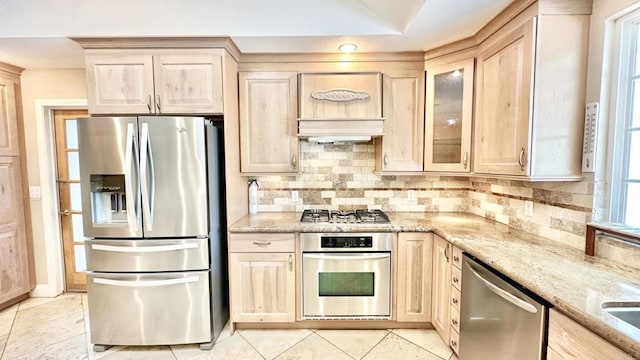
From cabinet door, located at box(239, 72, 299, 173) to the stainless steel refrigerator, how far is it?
409 mm

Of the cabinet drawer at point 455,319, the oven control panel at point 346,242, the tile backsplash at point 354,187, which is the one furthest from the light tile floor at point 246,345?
the tile backsplash at point 354,187

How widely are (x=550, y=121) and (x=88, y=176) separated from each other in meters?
3.08

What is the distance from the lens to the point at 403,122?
98.0 inches

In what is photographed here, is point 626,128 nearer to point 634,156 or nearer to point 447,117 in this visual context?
point 634,156

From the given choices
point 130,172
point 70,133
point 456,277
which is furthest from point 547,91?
point 70,133

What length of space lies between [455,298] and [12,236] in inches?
158

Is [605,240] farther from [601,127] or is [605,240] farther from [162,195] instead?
[162,195]

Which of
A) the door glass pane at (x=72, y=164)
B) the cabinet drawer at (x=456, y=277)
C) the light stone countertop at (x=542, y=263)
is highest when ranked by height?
the door glass pane at (x=72, y=164)

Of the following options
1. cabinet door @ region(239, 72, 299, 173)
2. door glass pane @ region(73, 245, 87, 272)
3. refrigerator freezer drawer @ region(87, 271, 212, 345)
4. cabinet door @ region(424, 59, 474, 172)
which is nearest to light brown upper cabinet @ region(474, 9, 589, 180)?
cabinet door @ region(424, 59, 474, 172)

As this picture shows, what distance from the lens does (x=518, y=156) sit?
1.71 m

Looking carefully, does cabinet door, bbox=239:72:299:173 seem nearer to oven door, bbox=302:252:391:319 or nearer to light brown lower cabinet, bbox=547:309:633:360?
oven door, bbox=302:252:391:319

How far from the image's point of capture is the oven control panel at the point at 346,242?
87.4 inches

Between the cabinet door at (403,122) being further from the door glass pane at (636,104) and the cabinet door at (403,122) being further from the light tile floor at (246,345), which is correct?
the light tile floor at (246,345)

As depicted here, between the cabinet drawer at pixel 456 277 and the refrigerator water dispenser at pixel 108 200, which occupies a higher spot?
the refrigerator water dispenser at pixel 108 200
